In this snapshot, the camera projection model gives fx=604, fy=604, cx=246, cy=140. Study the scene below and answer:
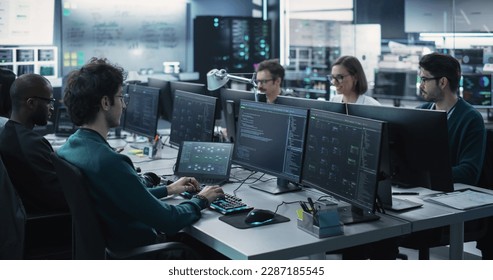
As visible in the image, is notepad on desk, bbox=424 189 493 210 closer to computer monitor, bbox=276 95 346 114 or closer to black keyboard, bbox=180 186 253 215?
computer monitor, bbox=276 95 346 114

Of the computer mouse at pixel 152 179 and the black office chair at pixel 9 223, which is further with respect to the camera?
the computer mouse at pixel 152 179

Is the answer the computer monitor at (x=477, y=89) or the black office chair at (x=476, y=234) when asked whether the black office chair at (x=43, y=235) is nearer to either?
the black office chair at (x=476, y=234)

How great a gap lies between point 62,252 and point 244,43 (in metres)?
4.96

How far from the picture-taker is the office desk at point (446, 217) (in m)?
2.47

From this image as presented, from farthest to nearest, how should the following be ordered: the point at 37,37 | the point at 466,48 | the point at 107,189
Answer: the point at 37,37, the point at 466,48, the point at 107,189

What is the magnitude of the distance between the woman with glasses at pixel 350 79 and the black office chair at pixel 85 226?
2.45 m

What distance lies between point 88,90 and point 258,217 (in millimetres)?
827

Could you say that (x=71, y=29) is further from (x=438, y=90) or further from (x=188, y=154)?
(x=438, y=90)

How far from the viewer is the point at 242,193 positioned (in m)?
2.99

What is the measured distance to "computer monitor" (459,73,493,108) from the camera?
5.43 meters

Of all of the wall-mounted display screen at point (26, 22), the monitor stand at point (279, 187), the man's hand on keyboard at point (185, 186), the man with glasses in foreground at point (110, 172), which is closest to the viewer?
the man with glasses in foreground at point (110, 172)

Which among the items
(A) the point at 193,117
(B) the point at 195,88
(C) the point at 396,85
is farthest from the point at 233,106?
(C) the point at 396,85

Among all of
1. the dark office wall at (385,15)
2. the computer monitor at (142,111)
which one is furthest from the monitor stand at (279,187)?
the dark office wall at (385,15)
